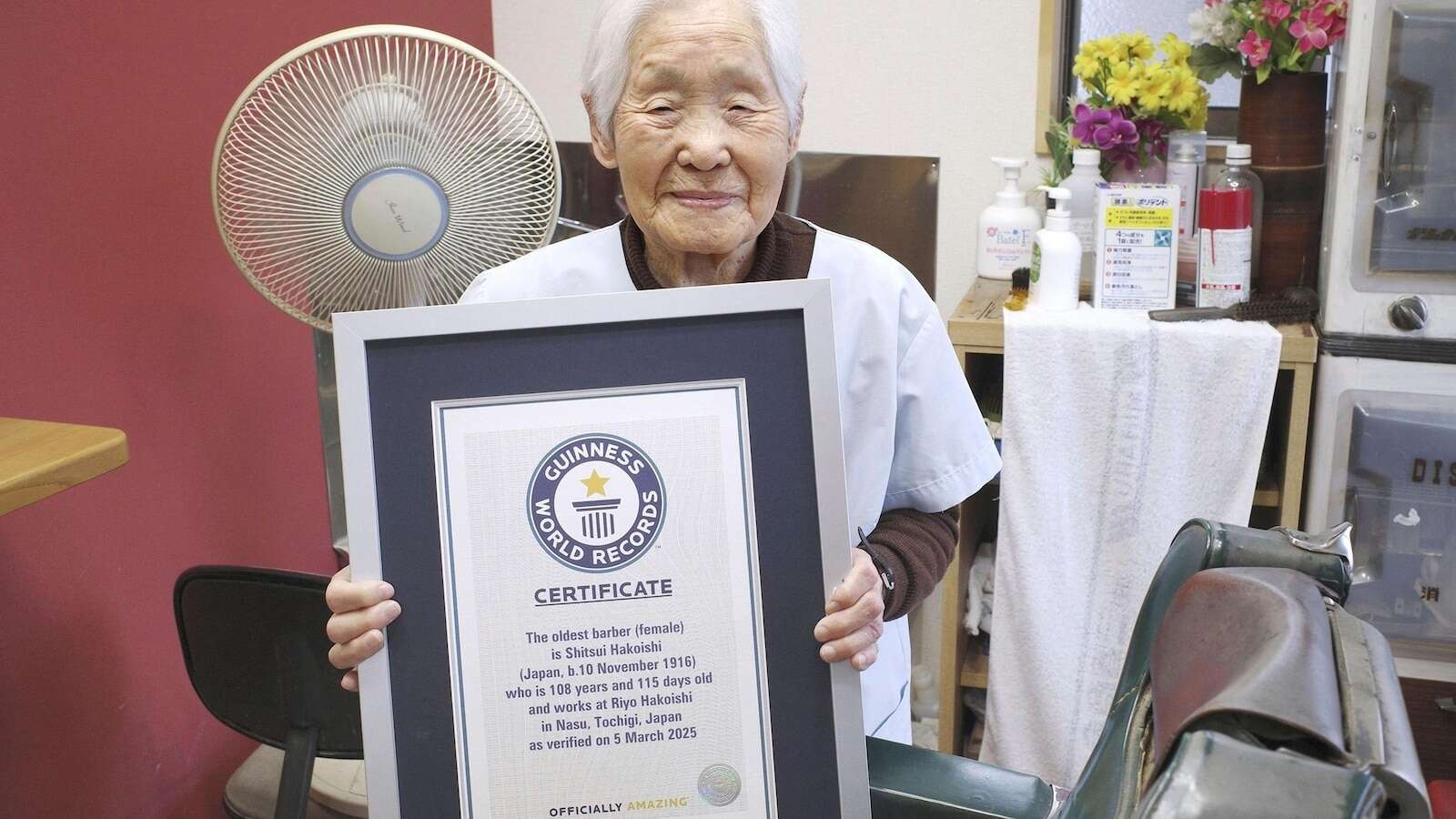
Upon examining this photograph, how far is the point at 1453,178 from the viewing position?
1.97 m

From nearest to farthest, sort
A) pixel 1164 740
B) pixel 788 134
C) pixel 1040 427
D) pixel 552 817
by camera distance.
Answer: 1. pixel 1164 740
2. pixel 552 817
3. pixel 788 134
4. pixel 1040 427

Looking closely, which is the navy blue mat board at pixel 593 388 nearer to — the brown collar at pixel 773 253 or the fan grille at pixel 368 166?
the brown collar at pixel 773 253

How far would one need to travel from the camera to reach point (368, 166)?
1439 millimetres

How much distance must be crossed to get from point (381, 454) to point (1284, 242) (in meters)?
1.81

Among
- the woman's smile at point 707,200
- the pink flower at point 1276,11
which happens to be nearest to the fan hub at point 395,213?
the woman's smile at point 707,200

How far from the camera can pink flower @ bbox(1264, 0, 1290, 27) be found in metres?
2.05

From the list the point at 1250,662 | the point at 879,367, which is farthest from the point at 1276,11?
the point at 1250,662

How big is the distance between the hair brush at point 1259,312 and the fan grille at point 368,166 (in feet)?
3.79

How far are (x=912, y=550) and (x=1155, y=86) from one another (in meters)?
1.31

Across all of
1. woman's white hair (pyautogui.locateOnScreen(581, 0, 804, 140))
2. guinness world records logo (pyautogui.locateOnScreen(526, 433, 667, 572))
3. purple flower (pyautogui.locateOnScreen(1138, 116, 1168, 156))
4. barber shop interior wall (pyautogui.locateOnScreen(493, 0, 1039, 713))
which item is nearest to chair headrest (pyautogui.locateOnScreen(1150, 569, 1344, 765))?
guinness world records logo (pyautogui.locateOnScreen(526, 433, 667, 572))

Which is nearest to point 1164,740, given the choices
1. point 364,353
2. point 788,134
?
point 364,353

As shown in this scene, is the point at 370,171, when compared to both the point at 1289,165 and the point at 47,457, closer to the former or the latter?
the point at 47,457

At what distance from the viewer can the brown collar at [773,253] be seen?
1.28 meters

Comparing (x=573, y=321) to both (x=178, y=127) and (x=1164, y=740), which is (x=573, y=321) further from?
(x=178, y=127)
